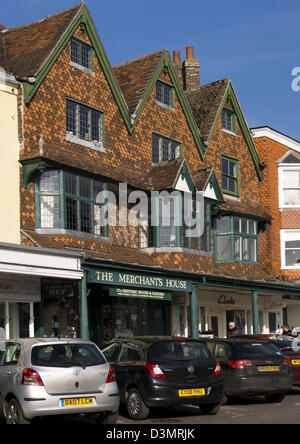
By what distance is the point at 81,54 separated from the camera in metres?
24.3

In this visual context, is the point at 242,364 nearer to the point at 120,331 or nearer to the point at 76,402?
the point at 76,402

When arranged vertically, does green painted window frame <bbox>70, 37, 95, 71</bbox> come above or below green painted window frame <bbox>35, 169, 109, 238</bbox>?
above

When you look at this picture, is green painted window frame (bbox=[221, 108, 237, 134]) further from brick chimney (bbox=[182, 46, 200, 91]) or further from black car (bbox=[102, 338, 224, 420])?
black car (bbox=[102, 338, 224, 420])

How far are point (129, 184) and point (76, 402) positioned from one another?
1346cm

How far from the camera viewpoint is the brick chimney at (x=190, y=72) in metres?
34.9

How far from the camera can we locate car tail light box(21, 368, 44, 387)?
1198cm

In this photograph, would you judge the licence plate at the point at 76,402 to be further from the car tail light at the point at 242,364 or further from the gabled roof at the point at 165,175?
the gabled roof at the point at 165,175

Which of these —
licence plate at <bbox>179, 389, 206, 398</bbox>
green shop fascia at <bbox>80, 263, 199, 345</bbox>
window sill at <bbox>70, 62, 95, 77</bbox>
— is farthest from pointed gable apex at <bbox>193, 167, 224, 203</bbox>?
licence plate at <bbox>179, 389, 206, 398</bbox>

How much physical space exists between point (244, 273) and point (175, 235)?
575cm

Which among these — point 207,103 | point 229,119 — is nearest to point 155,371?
point 207,103

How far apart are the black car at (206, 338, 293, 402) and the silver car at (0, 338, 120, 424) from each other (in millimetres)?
4371

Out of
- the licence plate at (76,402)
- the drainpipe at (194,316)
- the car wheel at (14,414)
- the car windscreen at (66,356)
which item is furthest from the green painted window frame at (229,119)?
the car wheel at (14,414)

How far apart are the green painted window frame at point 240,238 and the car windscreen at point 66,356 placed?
17.1 meters
